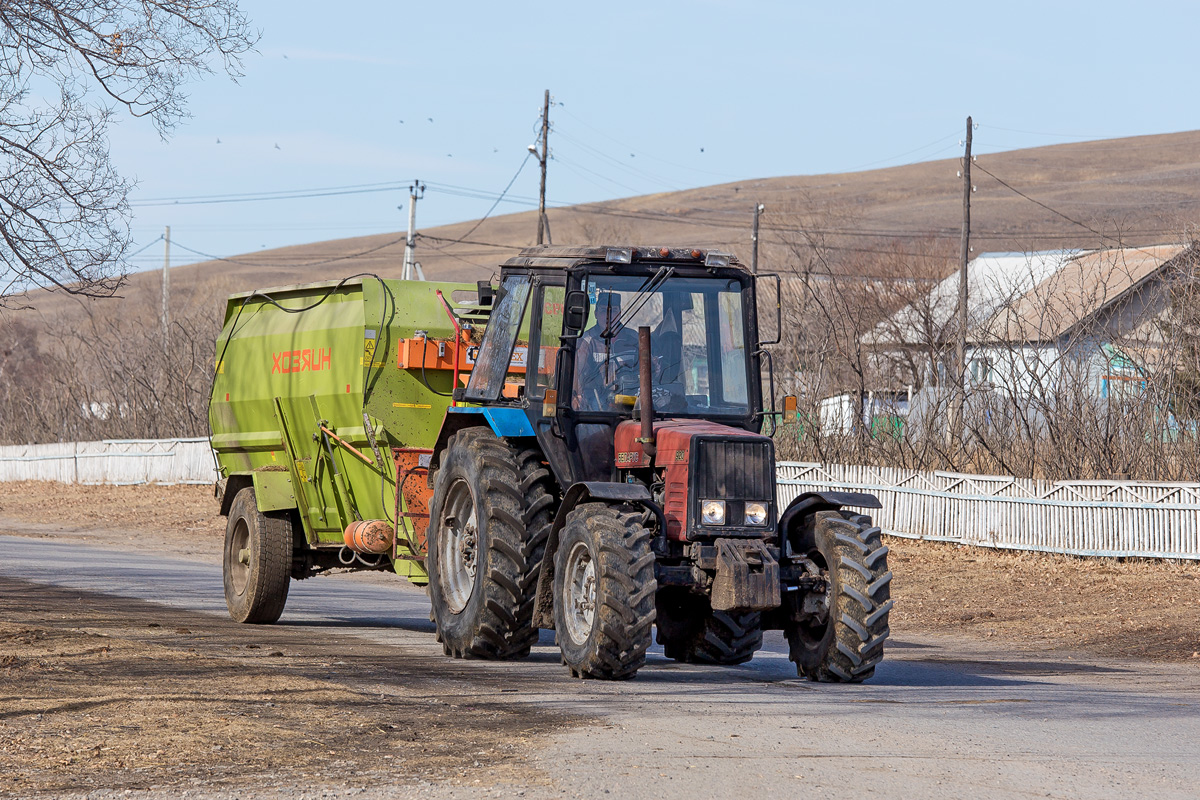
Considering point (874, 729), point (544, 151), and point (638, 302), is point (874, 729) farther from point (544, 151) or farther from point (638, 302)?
point (544, 151)

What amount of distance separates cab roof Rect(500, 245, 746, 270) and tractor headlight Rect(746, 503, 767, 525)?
1942 mm

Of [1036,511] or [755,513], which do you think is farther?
[1036,511]

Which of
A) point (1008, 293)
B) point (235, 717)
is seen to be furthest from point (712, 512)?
point (1008, 293)

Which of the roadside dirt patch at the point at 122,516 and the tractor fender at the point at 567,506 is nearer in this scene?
the tractor fender at the point at 567,506

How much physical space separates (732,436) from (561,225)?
124m

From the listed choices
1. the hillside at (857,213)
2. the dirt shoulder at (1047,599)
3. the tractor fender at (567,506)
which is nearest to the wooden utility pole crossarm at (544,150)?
the dirt shoulder at (1047,599)

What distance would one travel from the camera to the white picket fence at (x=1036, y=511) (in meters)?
19.2

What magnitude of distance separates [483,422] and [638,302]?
1.76 meters

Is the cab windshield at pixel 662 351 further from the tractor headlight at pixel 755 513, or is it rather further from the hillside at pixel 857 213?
the hillside at pixel 857 213

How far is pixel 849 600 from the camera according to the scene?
32.7 ft

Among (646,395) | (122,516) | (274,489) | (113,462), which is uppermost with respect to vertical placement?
(646,395)

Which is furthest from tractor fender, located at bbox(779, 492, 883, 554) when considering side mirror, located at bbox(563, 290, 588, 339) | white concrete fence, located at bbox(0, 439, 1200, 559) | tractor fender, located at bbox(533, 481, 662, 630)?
white concrete fence, located at bbox(0, 439, 1200, 559)

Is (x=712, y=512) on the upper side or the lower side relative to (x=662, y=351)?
lower

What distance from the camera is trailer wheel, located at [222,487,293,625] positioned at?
47.6 ft
